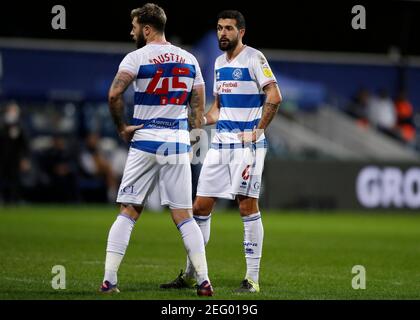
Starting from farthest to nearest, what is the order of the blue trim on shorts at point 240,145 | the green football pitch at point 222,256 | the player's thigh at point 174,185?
the blue trim on shorts at point 240,145
the green football pitch at point 222,256
the player's thigh at point 174,185

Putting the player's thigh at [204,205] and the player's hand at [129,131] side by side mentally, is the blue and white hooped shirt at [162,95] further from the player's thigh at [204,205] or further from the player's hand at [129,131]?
the player's thigh at [204,205]

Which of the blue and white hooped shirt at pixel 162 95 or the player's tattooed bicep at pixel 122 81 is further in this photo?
the blue and white hooped shirt at pixel 162 95

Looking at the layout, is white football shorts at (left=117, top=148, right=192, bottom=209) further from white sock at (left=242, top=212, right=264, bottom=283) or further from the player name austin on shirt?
white sock at (left=242, top=212, right=264, bottom=283)

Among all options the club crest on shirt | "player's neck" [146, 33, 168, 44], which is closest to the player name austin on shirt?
"player's neck" [146, 33, 168, 44]

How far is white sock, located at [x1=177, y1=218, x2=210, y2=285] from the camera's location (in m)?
8.41

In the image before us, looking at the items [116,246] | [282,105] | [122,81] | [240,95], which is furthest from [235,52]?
[282,105]

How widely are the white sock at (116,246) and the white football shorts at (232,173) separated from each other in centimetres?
118

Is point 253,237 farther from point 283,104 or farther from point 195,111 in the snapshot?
point 283,104

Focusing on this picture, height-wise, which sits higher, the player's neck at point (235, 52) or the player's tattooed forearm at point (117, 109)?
the player's neck at point (235, 52)

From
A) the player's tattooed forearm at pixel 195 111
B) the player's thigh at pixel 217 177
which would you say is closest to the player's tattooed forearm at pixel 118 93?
the player's tattooed forearm at pixel 195 111

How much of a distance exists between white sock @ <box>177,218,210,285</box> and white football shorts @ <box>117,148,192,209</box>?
166 millimetres

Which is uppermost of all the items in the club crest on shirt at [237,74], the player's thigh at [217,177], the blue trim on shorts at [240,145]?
the club crest on shirt at [237,74]

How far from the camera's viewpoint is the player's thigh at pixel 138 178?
849 centimetres

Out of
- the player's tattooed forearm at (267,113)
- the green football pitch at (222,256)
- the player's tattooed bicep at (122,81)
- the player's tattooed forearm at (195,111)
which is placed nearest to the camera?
the player's tattooed bicep at (122,81)
